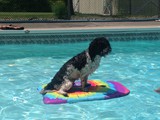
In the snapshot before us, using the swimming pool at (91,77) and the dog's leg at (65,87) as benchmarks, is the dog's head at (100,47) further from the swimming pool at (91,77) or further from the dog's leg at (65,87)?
the swimming pool at (91,77)

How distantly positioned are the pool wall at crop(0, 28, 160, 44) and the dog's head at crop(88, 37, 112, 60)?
6.25 metres

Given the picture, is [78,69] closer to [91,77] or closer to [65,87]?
[65,87]

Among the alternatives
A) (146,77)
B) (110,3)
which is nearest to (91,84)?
(146,77)

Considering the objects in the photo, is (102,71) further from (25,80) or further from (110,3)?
(110,3)

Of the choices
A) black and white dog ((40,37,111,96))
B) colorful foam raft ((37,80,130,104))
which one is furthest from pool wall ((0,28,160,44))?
black and white dog ((40,37,111,96))

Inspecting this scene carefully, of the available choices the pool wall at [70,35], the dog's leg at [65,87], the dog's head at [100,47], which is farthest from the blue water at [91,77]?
the dog's head at [100,47]

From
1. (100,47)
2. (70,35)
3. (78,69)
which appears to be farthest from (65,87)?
(70,35)

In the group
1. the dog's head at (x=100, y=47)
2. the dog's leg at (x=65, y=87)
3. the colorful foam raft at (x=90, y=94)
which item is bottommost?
the colorful foam raft at (x=90, y=94)

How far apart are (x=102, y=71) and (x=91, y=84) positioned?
1.79 meters

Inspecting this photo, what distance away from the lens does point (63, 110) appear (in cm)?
543

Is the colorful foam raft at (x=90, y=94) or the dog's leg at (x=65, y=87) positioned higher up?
the dog's leg at (x=65, y=87)

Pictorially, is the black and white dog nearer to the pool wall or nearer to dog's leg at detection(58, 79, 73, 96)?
dog's leg at detection(58, 79, 73, 96)

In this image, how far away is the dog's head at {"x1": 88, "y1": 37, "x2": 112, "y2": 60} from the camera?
534 centimetres

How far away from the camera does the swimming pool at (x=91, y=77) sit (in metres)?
5.34
